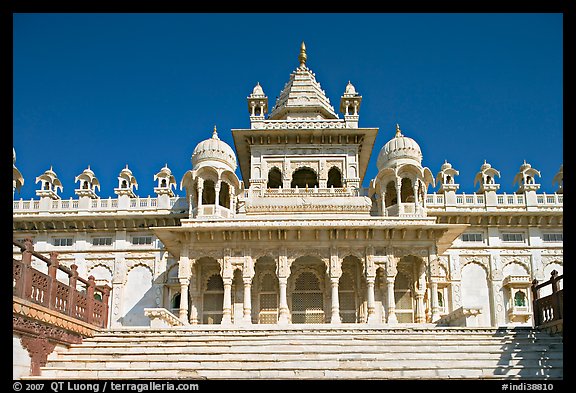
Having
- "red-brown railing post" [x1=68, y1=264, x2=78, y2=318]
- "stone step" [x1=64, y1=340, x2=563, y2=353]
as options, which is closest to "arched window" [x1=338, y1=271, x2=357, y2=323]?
"stone step" [x1=64, y1=340, x2=563, y2=353]

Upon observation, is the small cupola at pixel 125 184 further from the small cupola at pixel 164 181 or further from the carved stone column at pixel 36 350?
the carved stone column at pixel 36 350

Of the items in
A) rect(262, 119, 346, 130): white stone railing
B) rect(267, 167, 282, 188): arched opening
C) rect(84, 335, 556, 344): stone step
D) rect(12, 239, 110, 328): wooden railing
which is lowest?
rect(84, 335, 556, 344): stone step

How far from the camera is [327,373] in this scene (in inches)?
543

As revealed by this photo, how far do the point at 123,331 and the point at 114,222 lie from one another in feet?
63.7

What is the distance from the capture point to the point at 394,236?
25219mm

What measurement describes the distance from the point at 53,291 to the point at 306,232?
11.9m

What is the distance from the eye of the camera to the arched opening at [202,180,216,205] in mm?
29547

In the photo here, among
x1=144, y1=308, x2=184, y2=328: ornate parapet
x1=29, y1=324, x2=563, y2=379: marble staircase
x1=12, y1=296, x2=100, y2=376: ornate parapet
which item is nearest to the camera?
x1=12, y1=296, x2=100, y2=376: ornate parapet

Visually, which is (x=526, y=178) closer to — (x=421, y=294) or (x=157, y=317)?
(x=421, y=294)

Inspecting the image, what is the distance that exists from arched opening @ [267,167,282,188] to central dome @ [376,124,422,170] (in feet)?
18.8

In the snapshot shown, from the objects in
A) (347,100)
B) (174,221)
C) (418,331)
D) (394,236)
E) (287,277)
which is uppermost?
(347,100)

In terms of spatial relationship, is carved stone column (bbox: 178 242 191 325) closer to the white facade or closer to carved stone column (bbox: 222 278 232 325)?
the white facade
